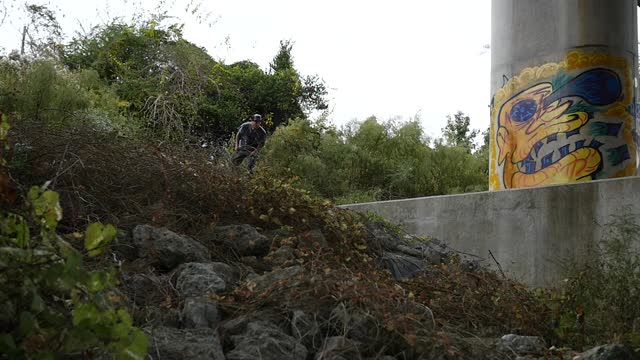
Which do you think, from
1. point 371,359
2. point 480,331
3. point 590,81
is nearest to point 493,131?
point 590,81

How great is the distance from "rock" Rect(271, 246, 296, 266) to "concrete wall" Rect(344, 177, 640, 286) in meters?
3.57

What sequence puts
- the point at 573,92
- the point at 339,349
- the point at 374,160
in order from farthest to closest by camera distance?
the point at 374,160 → the point at 573,92 → the point at 339,349

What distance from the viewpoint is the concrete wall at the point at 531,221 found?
7902mm

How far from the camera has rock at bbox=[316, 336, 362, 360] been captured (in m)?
3.65

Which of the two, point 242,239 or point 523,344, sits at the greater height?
point 242,239

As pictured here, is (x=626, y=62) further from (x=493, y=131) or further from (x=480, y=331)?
(x=480, y=331)

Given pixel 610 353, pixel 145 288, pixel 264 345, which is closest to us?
pixel 264 345

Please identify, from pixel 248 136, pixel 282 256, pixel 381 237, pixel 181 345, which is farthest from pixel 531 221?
pixel 181 345

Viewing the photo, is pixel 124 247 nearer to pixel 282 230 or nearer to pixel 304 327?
pixel 282 230

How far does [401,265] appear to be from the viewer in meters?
6.25

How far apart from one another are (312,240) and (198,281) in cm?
146

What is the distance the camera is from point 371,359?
12.4ft

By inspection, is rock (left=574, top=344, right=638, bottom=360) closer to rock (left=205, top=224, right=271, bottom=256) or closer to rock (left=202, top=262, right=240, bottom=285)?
rock (left=202, top=262, right=240, bottom=285)

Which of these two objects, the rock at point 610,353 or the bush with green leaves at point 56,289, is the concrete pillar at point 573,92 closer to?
the rock at point 610,353
